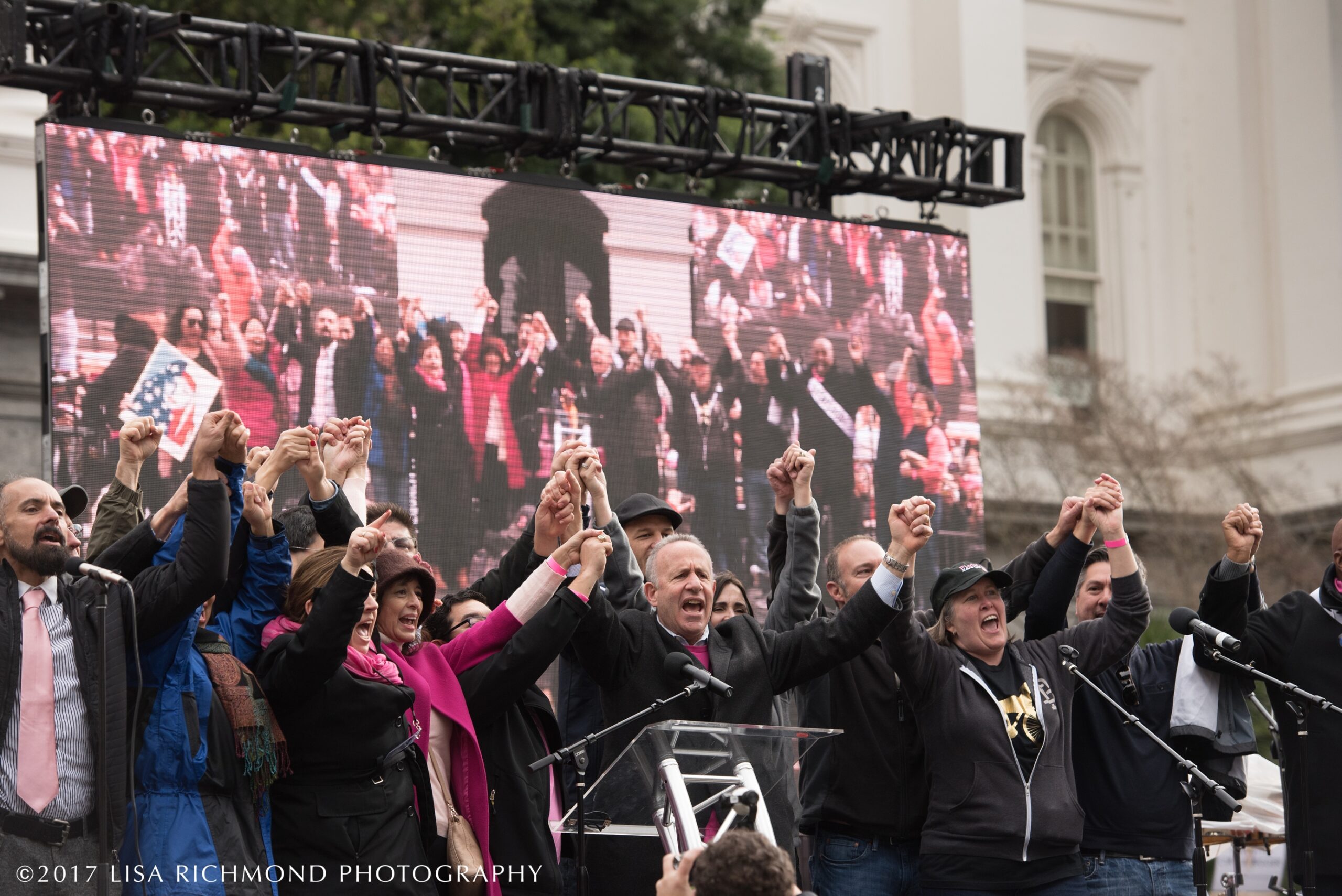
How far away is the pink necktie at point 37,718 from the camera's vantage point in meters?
5.41

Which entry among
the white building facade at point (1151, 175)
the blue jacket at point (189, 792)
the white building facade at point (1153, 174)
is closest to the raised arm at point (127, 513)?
the blue jacket at point (189, 792)

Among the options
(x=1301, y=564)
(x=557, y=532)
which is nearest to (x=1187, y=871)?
(x=557, y=532)

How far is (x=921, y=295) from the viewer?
493 inches

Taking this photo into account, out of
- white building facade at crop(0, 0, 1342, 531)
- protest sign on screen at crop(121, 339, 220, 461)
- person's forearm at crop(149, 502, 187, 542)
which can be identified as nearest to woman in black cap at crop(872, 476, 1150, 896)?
person's forearm at crop(149, 502, 187, 542)

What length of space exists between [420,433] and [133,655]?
5.23m

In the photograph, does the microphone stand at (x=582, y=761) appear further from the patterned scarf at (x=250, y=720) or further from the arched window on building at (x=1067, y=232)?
the arched window on building at (x=1067, y=232)

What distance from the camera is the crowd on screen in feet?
18.2

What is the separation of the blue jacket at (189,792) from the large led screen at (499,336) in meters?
4.34

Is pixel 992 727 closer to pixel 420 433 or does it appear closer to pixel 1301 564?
pixel 420 433

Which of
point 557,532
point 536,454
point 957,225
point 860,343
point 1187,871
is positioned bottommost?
point 1187,871

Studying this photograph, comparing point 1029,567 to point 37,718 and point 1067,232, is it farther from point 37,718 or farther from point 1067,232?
point 1067,232

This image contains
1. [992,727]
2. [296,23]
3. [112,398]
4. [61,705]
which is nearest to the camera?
[61,705]

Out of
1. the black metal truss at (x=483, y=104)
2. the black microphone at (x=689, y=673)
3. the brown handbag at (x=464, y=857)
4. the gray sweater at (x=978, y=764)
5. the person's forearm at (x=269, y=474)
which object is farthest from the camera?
the black metal truss at (x=483, y=104)

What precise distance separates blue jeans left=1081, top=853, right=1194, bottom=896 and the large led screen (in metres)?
4.62
